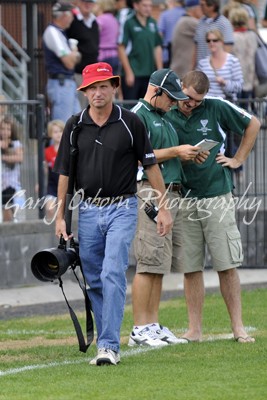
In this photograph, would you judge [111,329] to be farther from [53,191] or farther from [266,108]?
[266,108]

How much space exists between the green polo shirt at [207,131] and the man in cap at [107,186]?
3.63ft

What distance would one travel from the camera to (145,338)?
984 cm

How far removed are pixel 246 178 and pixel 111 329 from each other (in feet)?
22.3

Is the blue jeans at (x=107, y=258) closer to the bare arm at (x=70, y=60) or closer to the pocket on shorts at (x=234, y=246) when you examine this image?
the pocket on shorts at (x=234, y=246)

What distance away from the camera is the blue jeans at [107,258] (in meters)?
8.61

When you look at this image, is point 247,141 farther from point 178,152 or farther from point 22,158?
point 22,158

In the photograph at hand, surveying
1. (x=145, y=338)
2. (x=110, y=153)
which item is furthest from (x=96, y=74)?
(x=145, y=338)

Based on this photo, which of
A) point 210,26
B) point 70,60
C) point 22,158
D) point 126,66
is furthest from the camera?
point 126,66

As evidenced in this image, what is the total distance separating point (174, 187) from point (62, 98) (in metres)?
6.06

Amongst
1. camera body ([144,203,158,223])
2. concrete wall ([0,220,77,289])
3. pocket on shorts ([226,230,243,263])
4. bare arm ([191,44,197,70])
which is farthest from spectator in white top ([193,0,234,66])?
camera body ([144,203,158,223])

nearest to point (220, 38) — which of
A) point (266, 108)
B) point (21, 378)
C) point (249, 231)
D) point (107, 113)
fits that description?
point (266, 108)

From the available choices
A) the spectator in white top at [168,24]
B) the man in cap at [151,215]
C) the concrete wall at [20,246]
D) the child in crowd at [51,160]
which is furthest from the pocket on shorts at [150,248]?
the spectator in white top at [168,24]

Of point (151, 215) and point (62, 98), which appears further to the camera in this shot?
point (62, 98)

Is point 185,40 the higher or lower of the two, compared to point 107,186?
higher
